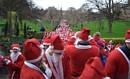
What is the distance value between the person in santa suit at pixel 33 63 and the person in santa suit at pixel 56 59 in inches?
33.9

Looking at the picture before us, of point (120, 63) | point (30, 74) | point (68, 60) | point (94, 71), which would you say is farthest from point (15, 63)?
point (94, 71)

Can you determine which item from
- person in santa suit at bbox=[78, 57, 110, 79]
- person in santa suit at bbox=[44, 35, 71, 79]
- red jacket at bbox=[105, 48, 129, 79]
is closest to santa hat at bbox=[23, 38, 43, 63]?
person in santa suit at bbox=[44, 35, 71, 79]

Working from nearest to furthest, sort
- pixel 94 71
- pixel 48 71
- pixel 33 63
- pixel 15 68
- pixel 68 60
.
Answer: pixel 94 71
pixel 33 63
pixel 48 71
pixel 68 60
pixel 15 68

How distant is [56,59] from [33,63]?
116 cm

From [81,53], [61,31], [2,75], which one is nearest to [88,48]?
[81,53]

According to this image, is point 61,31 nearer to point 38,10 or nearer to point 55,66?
point 55,66

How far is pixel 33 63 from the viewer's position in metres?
6.99

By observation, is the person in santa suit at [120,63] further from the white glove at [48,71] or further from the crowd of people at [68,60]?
the white glove at [48,71]

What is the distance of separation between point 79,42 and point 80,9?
66021 mm

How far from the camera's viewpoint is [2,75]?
21344 millimetres

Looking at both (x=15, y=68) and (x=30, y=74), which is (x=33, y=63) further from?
(x=15, y=68)

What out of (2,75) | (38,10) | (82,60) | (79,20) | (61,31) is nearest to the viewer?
(82,60)

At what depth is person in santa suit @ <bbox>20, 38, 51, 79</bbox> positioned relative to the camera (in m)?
6.82

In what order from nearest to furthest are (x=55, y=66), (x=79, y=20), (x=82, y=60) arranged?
(x=55, y=66) < (x=82, y=60) < (x=79, y=20)
